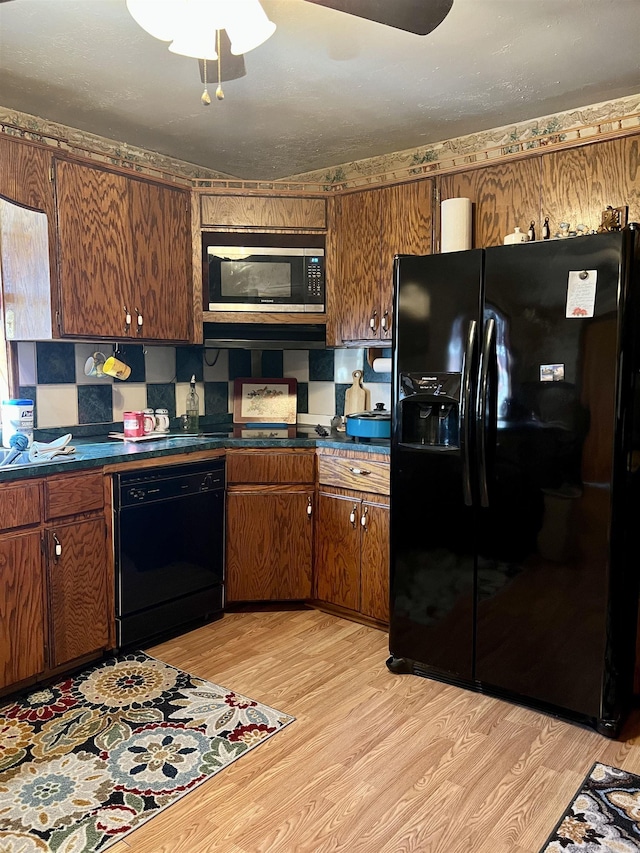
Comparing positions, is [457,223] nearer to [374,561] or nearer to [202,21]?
[202,21]

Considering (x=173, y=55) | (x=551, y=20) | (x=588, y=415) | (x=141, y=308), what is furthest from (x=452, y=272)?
(x=141, y=308)

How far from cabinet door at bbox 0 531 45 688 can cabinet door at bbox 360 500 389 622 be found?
4.74 ft

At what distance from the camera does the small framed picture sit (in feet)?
12.3

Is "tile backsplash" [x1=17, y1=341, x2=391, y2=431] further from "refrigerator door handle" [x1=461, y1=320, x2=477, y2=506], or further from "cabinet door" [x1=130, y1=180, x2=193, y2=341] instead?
"refrigerator door handle" [x1=461, y1=320, x2=477, y2=506]

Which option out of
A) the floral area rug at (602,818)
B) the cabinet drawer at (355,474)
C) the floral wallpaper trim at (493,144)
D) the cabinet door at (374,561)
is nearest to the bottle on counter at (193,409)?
A: the cabinet drawer at (355,474)

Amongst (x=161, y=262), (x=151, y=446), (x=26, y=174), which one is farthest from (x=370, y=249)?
(x=26, y=174)

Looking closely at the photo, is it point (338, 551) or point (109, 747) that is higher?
point (338, 551)

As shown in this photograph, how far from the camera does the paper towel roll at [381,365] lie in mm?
3389

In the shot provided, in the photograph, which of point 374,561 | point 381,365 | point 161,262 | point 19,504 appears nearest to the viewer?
point 19,504

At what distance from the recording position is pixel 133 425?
311cm

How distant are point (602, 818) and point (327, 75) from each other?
9.16 ft

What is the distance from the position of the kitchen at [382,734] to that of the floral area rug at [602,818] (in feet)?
0.15

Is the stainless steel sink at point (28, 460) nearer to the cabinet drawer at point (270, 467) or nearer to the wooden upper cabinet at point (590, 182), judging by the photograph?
the cabinet drawer at point (270, 467)

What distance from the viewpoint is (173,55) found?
2.37 meters
